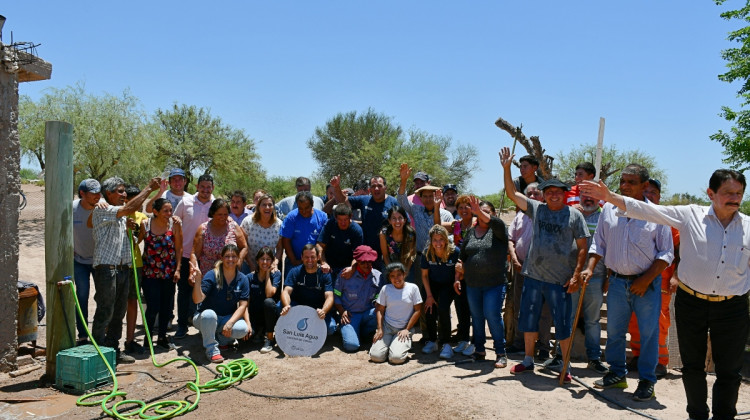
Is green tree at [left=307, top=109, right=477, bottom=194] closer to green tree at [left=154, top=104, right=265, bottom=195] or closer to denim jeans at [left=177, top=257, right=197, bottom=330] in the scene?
green tree at [left=154, top=104, right=265, bottom=195]

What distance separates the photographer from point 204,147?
3047cm

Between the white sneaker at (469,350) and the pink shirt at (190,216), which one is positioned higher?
the pink shirt at (190,216)

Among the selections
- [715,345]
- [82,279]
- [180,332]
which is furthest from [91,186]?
[715,345]

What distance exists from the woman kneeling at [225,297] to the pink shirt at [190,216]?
76cm

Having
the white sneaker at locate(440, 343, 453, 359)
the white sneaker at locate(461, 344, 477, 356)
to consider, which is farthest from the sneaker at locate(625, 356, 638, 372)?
the white sneaker at locate(440, 343, 453, 359)

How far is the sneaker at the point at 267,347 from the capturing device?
6.51 meters

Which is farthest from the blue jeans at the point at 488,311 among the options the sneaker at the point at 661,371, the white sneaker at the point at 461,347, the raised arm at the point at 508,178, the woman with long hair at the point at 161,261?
the woman with long hair at the point at 161,261

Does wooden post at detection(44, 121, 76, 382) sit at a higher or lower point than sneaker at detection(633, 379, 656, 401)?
higher

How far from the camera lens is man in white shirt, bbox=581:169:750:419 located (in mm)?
4039

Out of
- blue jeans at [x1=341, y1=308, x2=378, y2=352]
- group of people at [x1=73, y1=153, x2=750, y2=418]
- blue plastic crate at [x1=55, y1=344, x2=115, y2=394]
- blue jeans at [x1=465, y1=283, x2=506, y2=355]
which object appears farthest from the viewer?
blue jeans at [x1=341, y1=308, x2=378, y2=352]

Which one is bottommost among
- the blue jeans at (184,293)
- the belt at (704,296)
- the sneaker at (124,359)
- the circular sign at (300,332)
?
the sneaker at (124,359)

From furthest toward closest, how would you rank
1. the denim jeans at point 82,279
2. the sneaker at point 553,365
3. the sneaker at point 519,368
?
the denim jeans at point 82,279, the sneaker at point 553,365, the sneaker at point 519,368

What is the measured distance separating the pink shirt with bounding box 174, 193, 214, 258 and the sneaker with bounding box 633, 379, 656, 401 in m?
5.35

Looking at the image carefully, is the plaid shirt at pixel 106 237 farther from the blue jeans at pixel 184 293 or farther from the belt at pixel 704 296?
the belt at pixel 704 296
